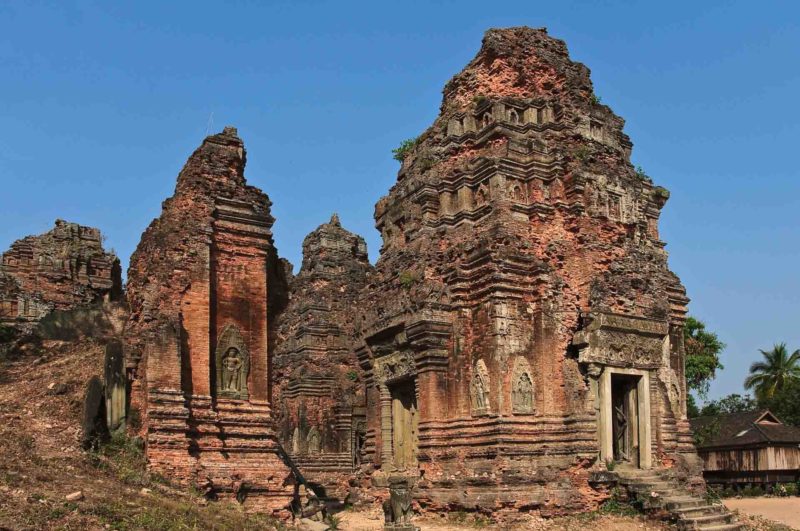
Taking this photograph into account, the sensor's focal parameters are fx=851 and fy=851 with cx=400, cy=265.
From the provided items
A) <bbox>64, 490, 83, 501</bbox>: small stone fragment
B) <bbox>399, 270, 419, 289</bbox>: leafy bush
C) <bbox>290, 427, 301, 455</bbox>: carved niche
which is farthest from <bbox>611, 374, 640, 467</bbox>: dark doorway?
<bbox>64, 490, 83, 501</bbox>: small stone fragment

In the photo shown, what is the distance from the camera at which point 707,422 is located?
35906 millimetres

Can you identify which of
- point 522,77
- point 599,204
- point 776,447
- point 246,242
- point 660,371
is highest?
point 522,77

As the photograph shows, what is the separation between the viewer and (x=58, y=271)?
2614cm

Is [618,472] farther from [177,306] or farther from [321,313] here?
[321,313]

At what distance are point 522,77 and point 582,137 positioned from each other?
230cm

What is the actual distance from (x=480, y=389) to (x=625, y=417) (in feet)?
11.2

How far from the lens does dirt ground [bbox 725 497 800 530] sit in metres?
21.1

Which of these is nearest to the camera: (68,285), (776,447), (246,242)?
(246,242)

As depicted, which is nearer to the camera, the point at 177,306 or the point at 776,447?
the point at 177,306

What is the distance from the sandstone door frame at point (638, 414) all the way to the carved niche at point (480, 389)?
7.76 ft

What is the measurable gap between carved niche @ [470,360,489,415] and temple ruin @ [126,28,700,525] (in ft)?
0.14

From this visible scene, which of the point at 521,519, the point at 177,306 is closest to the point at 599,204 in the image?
the point at 521,519

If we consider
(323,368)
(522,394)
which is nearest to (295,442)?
(323,368)

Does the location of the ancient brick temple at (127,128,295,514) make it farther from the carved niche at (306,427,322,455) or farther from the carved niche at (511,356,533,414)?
the carved niche at (306,427,322,455)
